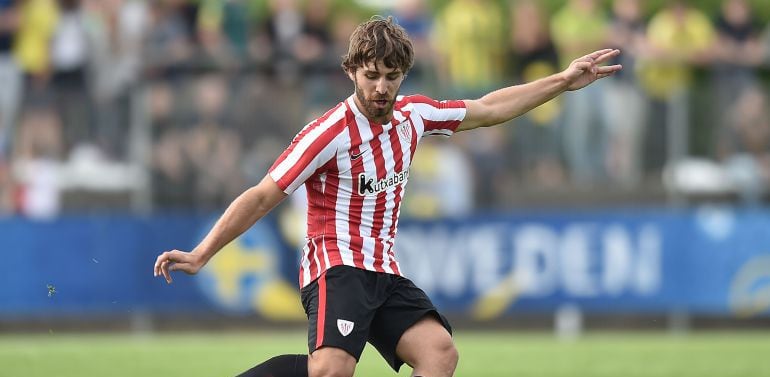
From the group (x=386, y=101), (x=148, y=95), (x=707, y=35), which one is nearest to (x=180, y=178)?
(x=148, y=95)

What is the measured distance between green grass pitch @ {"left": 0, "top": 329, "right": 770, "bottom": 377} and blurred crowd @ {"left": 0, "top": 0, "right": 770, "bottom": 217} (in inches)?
66.4

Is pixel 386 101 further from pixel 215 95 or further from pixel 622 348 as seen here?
pixel 215 95

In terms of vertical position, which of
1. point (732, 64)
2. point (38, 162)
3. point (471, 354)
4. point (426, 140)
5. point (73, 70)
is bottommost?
point (471, 354)

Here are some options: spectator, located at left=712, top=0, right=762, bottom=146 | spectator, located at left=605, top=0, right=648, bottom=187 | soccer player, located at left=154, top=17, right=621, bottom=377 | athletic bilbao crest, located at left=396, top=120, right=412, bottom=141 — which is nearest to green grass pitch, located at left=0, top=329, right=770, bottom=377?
spectator, located at left=605, top=0, right=648, bottom=187

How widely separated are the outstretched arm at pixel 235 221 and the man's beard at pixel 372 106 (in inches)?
23.1

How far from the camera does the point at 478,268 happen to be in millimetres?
15344

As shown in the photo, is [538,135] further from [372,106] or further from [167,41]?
[372,106]

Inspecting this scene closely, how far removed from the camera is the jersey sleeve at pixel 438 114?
→ 7395 millimetres

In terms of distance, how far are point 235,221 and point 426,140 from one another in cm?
868

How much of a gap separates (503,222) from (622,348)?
106 inches

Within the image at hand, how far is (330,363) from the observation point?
6.82 meters

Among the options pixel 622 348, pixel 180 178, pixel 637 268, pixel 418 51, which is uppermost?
pixel 418 51

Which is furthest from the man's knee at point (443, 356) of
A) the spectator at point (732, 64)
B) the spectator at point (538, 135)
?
the spectator at point (732, 64)

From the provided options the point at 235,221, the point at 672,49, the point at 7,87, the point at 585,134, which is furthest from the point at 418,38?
the point at 235,221
